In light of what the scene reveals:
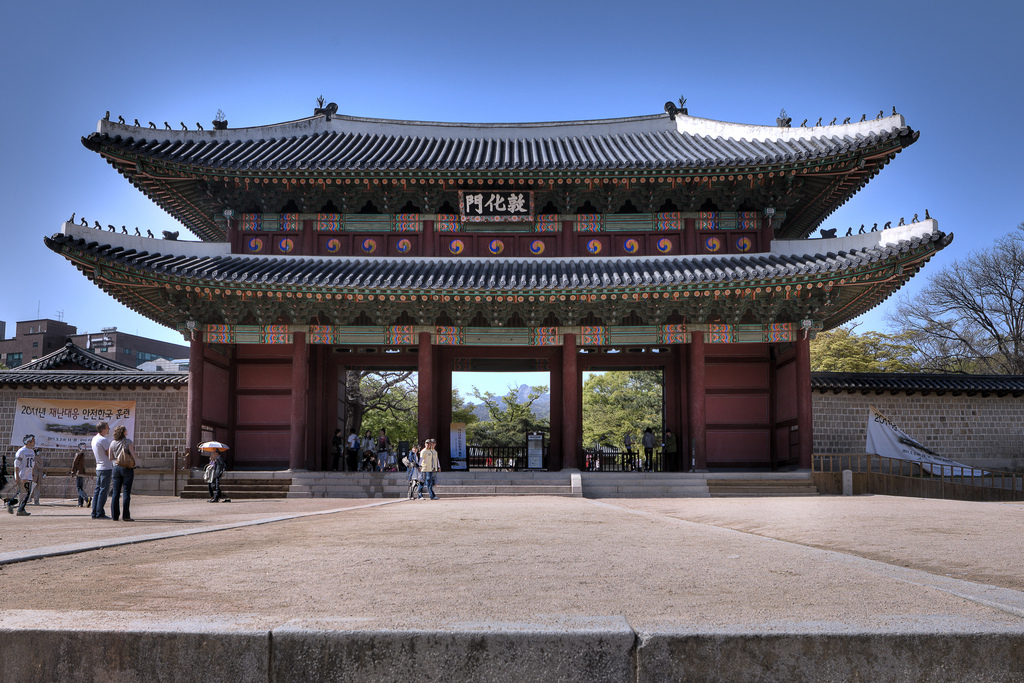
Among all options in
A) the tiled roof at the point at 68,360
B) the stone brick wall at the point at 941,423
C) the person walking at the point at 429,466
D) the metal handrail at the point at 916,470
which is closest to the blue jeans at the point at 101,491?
the person walking at the point at 429,466

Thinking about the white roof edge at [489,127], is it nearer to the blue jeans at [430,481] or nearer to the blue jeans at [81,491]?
the blue jeans at [430,481]

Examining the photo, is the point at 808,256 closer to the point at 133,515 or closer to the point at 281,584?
the point at 133,515

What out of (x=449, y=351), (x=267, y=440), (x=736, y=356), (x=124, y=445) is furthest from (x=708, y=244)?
(x=124, y=445)

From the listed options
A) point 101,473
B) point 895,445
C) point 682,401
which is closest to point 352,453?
point 682,401

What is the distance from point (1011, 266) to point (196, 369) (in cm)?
4035

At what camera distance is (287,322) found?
21266 millimetres

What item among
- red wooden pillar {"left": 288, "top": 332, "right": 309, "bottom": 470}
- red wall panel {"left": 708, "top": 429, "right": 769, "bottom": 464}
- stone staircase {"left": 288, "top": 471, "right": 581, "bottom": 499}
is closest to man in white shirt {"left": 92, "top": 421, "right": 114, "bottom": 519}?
stone staircase {"left": 288, "top": 471, "right": 581, "bottom": 499}

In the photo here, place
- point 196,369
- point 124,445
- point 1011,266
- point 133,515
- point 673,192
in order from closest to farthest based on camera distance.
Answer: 1. point 124,445
2. point 133,515
3. point 196,369
4. point 673,192
5. point 1011,266

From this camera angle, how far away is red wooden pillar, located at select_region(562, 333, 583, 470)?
66.8ft

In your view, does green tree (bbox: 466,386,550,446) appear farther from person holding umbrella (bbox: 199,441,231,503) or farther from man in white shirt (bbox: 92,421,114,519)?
man in white shirt (bbox: 92,421,114,519)

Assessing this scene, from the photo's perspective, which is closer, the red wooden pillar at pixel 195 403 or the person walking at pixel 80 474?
the person walking at pixel 80 474

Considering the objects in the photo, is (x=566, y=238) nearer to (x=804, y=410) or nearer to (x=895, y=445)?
(x=804, y=410)

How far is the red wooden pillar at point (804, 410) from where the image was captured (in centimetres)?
1939

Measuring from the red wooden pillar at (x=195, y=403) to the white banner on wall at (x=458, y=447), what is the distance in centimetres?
712
